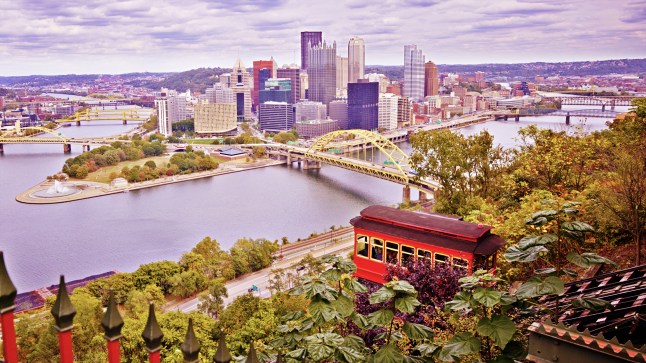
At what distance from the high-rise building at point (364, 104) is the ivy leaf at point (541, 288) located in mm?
48227

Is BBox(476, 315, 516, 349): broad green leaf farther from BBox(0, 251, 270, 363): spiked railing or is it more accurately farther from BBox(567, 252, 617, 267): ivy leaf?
BBox(0, 251, 270, 363): spiked railing

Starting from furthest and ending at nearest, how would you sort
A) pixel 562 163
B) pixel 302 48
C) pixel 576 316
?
pixel 302 48, pixel 562 163, pixel 576 316

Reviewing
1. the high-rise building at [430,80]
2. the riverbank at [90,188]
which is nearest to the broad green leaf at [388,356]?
the riverbank at [90,188]

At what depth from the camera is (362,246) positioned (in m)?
7.17

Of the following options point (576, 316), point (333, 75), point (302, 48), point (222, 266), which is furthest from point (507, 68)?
point (576, 316)

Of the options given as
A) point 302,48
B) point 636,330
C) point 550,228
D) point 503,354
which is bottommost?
point 550,228

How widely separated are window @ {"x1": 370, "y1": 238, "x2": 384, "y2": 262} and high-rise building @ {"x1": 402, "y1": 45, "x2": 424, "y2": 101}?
218 ft

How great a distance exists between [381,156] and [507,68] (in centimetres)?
7376

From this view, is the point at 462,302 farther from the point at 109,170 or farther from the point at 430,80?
the point at 430,80

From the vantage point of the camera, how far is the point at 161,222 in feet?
65.5

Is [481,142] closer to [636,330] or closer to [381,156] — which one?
[636,330]

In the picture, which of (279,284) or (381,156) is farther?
(381,156)

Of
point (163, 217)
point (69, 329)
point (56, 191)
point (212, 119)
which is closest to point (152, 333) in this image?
point (69, 329)

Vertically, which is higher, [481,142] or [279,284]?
[481,142]
